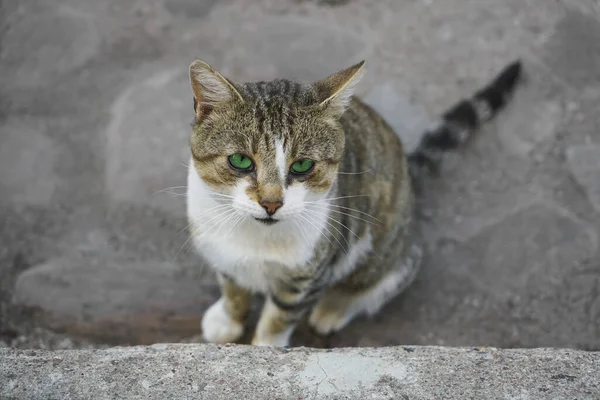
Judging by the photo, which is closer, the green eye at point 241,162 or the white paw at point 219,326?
the green eye at point 241,162

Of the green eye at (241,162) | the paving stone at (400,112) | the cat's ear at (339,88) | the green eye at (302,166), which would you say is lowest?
the green eye at (241,162)

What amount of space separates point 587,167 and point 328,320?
1.55 m

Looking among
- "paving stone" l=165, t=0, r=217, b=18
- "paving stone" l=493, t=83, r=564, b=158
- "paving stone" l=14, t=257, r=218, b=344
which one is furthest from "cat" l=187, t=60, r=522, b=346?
"paving stone" l=165, t=0, r=217, b=18

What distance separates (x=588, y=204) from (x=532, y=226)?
12.2 inches

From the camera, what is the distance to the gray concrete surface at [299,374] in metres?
2.19

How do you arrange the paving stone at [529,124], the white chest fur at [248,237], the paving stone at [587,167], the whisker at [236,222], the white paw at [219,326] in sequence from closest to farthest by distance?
the whisker at [236,222] < the white chest fur at [248,237] < the white paw at [219,326] < the paving stone at [587,167] < the paving stone at [529,124]

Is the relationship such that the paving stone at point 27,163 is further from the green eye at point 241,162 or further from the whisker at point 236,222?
the green eye at point 241,162

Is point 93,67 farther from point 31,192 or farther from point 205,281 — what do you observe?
point 205,281

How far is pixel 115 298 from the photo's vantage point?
3238mm

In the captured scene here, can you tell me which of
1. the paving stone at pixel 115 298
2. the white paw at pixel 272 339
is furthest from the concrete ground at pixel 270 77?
the white paw at pixel 272 339

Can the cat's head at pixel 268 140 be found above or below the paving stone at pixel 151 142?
above

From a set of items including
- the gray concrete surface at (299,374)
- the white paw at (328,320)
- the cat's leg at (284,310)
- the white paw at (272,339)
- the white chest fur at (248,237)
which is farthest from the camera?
the white paw at (328,320)

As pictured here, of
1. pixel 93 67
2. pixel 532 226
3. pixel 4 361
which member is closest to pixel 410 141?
pixel 532 226

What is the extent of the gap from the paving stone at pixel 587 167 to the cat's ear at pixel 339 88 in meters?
1.68
